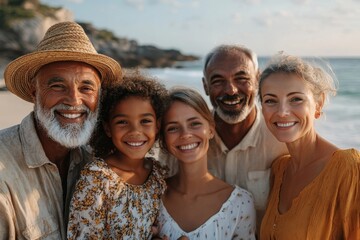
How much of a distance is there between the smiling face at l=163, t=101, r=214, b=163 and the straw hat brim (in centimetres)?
62

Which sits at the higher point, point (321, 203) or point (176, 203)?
point (321, 203)

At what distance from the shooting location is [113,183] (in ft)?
11.1

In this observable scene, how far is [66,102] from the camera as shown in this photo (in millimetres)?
3449

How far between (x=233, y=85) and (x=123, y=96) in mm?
1244

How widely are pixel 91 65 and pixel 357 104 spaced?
1554 centimetres

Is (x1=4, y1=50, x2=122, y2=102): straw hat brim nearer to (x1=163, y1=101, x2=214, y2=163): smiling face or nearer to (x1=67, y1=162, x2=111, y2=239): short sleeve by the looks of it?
(x1=163, y1=101, x2=214, y2=163): smiling face

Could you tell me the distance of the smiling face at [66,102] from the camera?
136 inches

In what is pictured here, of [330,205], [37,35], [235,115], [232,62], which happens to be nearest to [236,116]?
[235,115]

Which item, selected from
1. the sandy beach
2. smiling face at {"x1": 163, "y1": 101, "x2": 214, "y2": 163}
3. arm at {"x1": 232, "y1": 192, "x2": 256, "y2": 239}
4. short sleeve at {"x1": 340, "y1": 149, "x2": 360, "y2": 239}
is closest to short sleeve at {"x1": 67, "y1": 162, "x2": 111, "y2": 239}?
smiling face at {"x1": 163, "y1": 101, "x2": 214, "y2": 163}

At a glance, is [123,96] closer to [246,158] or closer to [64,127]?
[64,127]

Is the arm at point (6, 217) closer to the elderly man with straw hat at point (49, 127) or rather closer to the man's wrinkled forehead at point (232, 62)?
the elderly man with straw hat at point (49, 127)

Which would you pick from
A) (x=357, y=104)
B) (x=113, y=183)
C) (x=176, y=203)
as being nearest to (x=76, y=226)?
(x=113, y=183)

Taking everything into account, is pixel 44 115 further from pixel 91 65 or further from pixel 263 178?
pixel 263 178

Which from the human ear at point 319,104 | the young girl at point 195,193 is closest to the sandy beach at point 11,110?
the young girl at point 195,193
